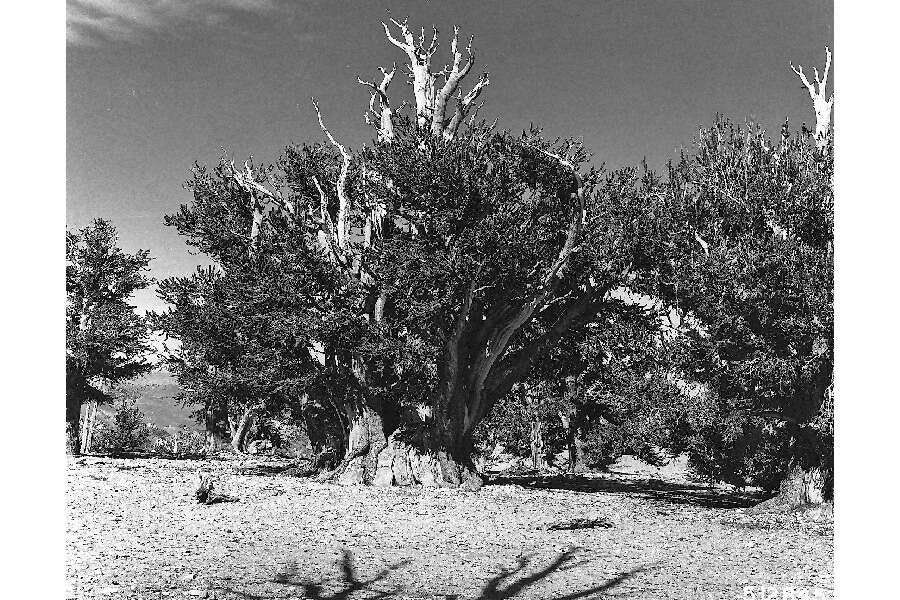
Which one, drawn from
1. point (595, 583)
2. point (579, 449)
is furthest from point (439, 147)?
point (579, 449)

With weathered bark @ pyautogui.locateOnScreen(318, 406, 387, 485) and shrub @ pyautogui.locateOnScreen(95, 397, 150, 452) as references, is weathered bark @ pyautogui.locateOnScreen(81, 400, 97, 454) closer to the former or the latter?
shrub @ pyautogui.locateOnScreen(95, 397, 150, 452)

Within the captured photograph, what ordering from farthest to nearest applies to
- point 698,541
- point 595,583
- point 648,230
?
point 648,230 < point 698,541 < point 595,583

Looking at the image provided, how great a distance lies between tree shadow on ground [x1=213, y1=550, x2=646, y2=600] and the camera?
30.5 feet

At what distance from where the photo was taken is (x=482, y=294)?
68.6 feet

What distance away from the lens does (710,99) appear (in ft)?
52.7

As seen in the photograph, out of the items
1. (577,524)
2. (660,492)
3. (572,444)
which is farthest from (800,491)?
(572,444)

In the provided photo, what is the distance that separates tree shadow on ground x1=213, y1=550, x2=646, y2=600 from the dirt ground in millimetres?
30

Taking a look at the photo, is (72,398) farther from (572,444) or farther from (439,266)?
(572,444)

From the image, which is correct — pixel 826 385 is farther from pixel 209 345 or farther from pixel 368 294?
pixel 209 345

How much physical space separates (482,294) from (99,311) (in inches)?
789

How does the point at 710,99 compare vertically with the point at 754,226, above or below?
above
